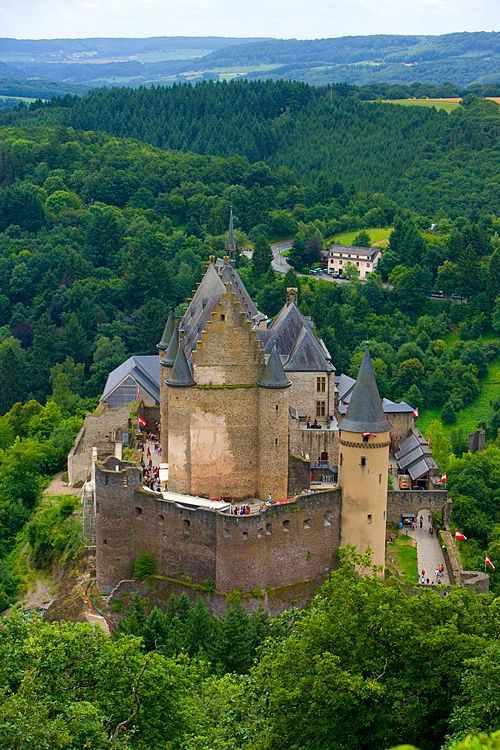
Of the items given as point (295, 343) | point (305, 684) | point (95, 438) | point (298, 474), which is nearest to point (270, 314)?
point (95, 438)

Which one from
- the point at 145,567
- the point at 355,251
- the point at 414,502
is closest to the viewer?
the point at 145,567

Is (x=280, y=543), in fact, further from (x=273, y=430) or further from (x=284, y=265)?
(x=284, y=265)

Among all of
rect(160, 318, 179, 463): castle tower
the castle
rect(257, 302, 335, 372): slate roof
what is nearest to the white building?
rect(257, 302, 335, 372): slate roof

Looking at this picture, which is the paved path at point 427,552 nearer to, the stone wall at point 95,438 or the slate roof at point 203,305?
the slate roof at point 203,305

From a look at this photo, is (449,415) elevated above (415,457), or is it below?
below

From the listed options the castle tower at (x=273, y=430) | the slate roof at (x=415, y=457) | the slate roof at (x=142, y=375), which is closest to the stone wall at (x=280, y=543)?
the castle tower at (x=273, y=430)

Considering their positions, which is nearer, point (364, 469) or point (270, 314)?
point (364, 469)
